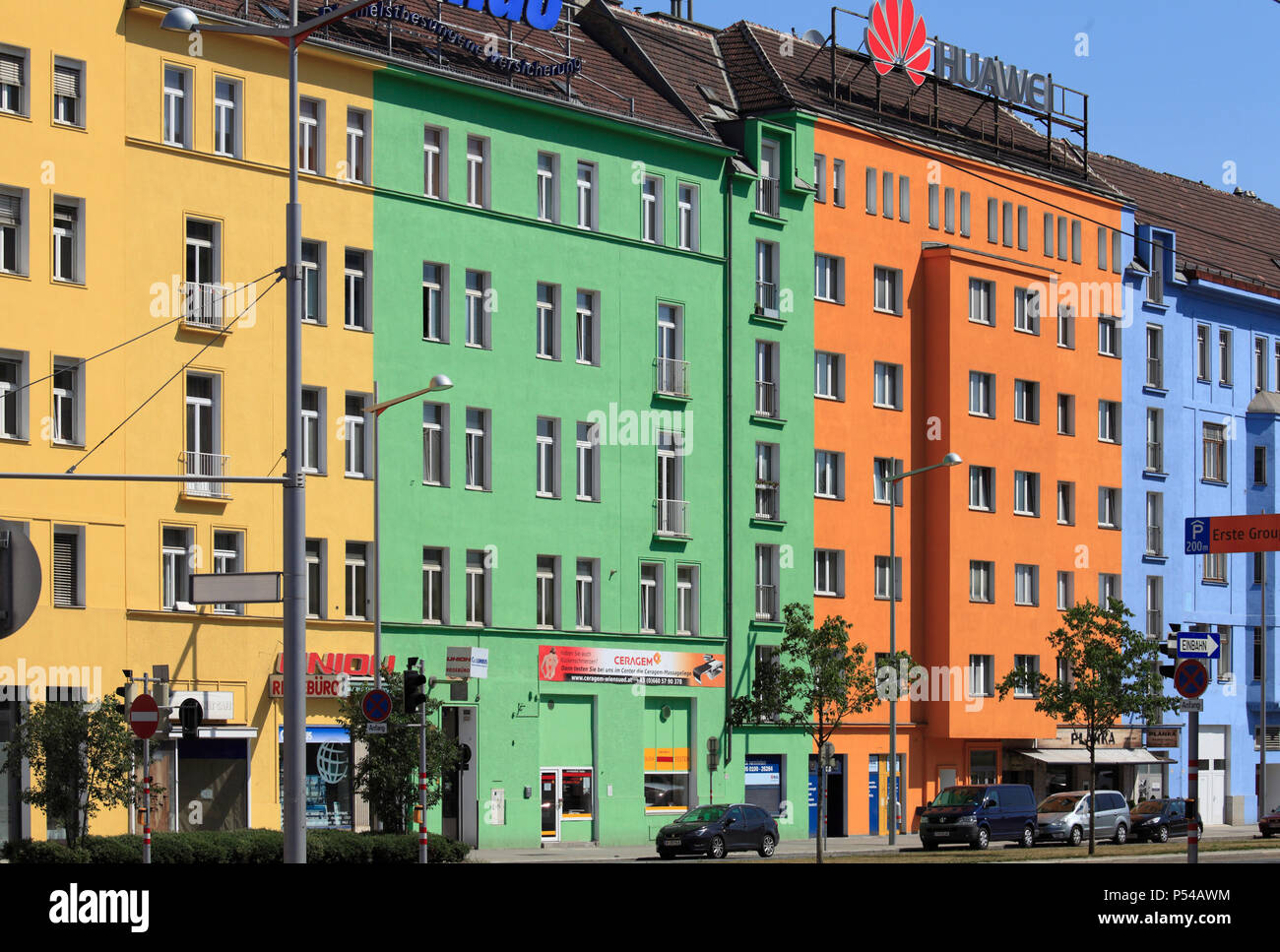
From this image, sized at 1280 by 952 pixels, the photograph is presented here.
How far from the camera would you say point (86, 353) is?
141ft

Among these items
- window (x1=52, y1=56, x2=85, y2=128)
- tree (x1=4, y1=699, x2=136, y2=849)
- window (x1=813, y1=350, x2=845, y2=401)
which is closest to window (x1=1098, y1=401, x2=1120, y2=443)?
window (x1=813, y1=350, x2=845, y2=401)

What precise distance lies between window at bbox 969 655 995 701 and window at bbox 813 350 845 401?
9.76m

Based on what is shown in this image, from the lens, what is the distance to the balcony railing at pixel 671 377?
56.2 meters

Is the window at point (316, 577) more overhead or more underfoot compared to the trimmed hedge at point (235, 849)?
more overhead

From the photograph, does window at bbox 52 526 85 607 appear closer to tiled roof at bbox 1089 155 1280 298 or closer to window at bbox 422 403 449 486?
window at bbox 422 403 449 486

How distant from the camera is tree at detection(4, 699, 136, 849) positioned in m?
35.7

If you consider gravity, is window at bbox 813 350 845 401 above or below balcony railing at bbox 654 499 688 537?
above

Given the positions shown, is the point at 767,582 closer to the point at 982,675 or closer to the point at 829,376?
the point at 829,376

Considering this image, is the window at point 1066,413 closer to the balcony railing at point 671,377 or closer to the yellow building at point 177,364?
the balcony railing at point 671,377

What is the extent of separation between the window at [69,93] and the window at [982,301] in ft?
106

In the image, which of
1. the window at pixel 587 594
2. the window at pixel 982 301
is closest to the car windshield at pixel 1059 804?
the window at pixel 587 594

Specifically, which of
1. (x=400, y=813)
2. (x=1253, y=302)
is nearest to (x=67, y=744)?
(x=400, y=813)
